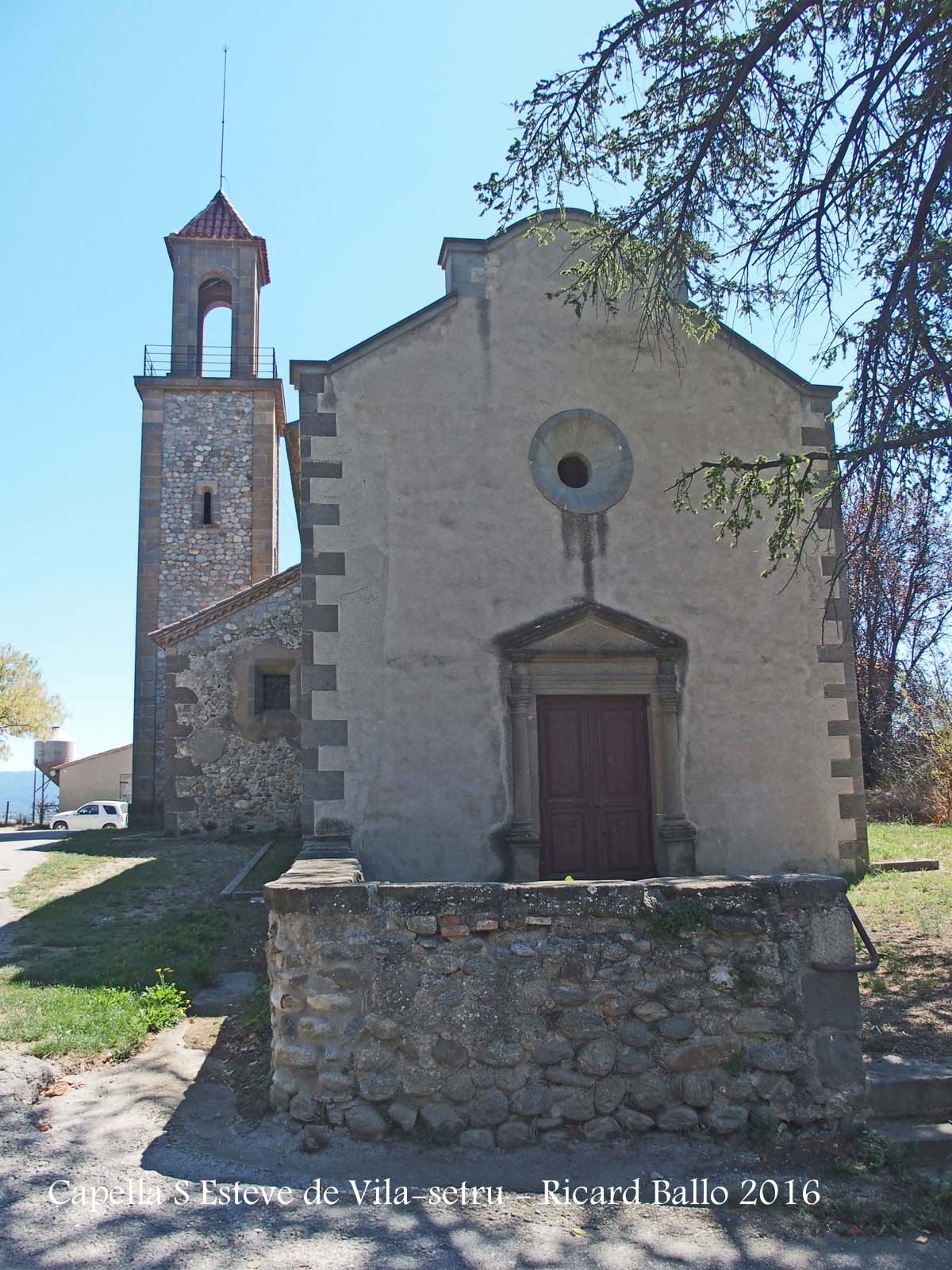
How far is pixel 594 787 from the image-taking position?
952 centimetres

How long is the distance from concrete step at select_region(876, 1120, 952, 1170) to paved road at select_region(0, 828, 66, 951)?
7376mm

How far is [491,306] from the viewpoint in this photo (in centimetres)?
1009

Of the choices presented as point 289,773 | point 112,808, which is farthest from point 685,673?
point 112,808

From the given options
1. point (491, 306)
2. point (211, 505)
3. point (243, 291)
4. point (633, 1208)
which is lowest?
point (633, 1208)

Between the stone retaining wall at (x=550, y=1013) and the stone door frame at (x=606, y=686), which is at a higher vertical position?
the stone door frame at (x=606, y=686)

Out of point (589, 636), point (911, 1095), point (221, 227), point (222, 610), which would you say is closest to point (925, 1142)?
point (911, 1095)

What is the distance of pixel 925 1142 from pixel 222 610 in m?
15.6

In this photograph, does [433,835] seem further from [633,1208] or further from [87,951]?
[633,1208]

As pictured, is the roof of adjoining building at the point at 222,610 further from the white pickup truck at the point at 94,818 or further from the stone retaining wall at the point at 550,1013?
the white pickup truck at the point at 94,818

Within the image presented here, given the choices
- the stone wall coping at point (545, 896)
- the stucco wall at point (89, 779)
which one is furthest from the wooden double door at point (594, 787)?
the stucco wall at point (89, 779)

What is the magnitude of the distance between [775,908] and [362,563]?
5.53 metres

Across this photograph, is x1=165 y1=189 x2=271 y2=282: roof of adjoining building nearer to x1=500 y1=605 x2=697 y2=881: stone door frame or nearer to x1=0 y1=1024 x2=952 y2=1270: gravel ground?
x1=500 y1=605 x2=697 y2=881: stone door frame

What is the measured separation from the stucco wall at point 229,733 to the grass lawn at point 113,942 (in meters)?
2.21

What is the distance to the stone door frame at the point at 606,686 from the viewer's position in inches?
363
